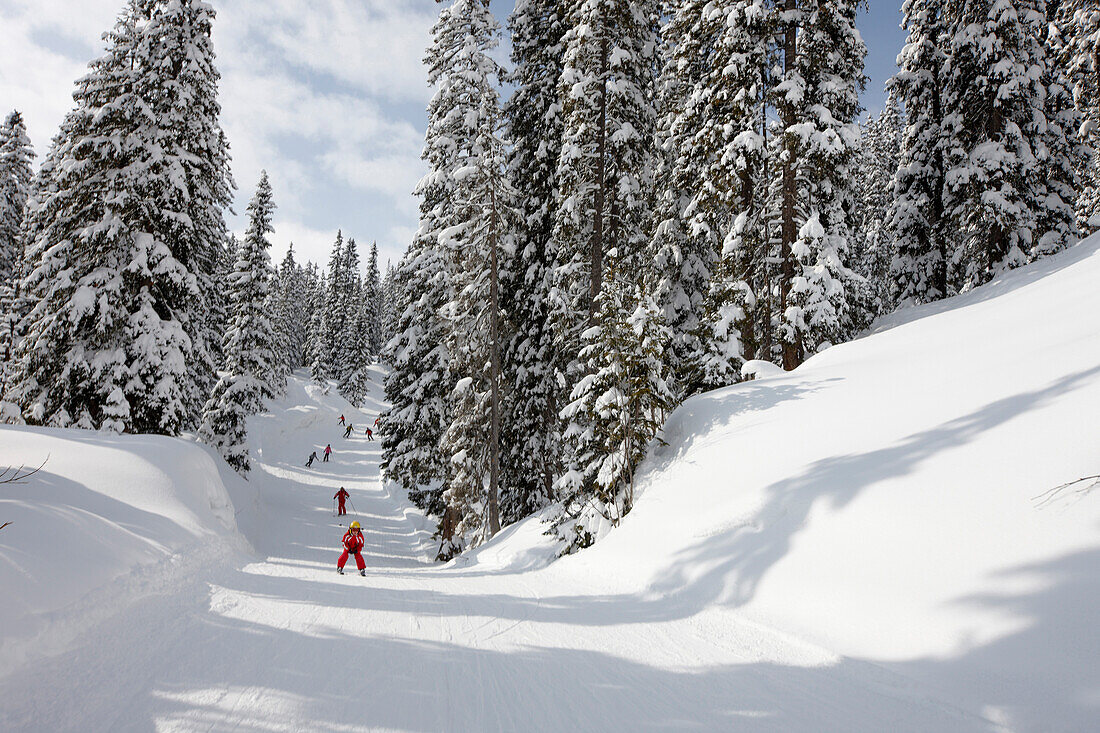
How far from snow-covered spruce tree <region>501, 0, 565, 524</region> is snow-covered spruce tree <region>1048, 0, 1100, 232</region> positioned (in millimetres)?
19871

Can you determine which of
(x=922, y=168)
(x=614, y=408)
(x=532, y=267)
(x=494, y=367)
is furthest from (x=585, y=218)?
(x=922, y=168)

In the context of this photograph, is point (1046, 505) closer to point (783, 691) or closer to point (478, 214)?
point (783, 691)

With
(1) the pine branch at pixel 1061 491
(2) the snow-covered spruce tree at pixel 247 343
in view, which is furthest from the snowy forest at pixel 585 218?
(1) the pine branch at pixel 1061 491

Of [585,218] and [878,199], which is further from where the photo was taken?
[878,199]

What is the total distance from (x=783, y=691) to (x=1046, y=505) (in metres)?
2.94

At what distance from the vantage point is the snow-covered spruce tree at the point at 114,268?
13.3 meters

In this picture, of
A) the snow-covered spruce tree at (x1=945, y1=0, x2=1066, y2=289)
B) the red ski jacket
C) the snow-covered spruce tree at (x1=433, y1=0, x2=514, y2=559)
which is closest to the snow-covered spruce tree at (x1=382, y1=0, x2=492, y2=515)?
the snow-covered spruce tree at (x1=433, y1=0, x2=514, y2=559)

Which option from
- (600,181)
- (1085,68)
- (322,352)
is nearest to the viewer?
(600,181)

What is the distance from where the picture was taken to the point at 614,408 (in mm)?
11039

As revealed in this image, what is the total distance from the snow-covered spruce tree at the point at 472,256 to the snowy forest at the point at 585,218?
0.10 m

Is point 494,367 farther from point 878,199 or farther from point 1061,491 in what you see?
point 878,199

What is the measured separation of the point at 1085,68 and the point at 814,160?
1765 cm

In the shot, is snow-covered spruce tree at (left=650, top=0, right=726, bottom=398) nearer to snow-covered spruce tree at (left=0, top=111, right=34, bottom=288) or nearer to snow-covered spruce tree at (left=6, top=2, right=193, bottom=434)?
snow-covered spruce tree at (left=6, top=2, right=193, bottom=434)

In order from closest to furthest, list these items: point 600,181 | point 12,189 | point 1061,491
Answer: point 1061,491 → point 600,181 → point 12,189
